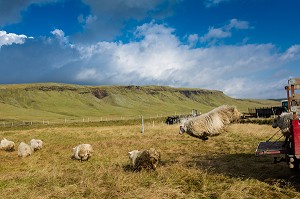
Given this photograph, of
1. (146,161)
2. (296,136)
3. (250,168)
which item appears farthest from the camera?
(146,161)

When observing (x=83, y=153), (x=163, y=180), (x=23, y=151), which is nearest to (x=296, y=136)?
(x=163, y=180)

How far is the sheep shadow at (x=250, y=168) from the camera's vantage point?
11562 millimetres

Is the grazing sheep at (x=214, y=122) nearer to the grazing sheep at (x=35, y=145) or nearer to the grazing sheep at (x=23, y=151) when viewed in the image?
the grazing sheep at (x=23, y=151)

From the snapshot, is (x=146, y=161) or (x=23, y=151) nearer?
(x=146, y=161)

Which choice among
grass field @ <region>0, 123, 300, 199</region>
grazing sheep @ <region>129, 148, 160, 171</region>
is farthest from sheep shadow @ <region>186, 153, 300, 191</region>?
grazing sheep @ <region>129, 148, 160, 171</region>

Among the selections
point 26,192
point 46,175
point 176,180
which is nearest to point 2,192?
point 26,192

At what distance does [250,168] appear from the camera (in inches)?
544

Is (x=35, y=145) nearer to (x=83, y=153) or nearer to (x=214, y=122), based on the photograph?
(x=83, y=153)

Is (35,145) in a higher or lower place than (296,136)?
lower

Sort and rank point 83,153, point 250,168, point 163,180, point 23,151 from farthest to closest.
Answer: point 23,151
point 83,153
point 250,168
point 163,180

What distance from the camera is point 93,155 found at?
20062mm

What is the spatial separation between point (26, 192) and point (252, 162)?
33.3ft

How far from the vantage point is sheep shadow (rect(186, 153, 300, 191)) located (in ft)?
37.9

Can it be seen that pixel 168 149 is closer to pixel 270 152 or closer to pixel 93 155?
pixel 93 155
